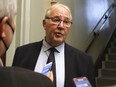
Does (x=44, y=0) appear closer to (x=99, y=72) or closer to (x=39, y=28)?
(x=39, y=28)

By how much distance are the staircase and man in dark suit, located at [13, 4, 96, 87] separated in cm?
327

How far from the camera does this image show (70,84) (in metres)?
1.84

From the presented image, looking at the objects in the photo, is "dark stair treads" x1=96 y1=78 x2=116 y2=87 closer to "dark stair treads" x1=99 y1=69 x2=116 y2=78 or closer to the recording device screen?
"dark stair treads" x1=99 y1=69 x2=116 y2=78

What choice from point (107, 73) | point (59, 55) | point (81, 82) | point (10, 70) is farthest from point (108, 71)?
point (10, 70)

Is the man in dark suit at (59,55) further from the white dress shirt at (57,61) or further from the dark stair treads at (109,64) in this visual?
the dark stair treads at (109,64)

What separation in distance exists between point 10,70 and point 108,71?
5.05 m

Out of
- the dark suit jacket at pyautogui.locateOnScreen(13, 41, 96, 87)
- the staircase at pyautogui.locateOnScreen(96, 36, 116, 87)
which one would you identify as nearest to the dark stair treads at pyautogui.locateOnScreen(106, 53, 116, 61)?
the staircase at pyautogui.locateOnScreen(96, 36, 116, 87)

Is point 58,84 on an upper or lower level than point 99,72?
upper

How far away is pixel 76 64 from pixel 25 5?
3.58 ft

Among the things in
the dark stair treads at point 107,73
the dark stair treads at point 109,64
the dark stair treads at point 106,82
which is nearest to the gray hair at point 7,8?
the dark stair treads at point 106,82

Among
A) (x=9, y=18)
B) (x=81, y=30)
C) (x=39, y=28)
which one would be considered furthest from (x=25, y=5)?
(x=81, y=30)

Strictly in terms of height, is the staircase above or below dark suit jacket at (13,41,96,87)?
below

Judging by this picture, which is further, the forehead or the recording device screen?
the forehead

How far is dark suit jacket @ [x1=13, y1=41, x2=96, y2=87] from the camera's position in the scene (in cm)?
189
